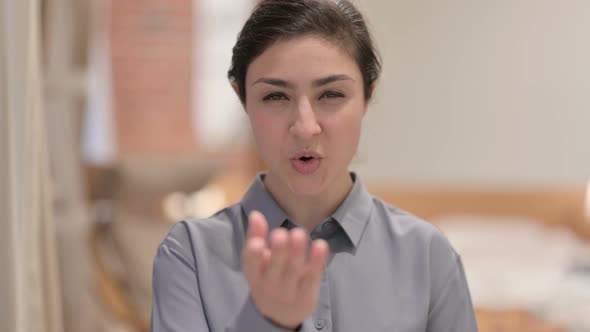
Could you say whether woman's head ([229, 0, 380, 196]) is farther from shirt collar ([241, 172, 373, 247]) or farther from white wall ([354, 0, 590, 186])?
white wall ([354, 0, 590, 186])

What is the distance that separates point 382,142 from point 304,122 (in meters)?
2.99

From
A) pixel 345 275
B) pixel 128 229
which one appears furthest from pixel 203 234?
pixel 128 229

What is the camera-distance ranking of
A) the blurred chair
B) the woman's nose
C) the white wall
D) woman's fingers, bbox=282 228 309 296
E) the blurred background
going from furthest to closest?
the white wall
the blurred chair
the blurred background
the woman's nose
woman's fingers, bbox=282 228 309 296

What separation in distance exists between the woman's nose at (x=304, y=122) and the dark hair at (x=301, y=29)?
0.29 ft

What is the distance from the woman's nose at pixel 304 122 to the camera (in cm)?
86

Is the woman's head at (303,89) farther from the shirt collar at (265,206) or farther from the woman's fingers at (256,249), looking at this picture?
the woman's fingers at (256,249)

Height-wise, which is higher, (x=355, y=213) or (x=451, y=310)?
(x=355, y=213)

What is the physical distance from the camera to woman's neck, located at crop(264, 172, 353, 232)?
3.18 feet

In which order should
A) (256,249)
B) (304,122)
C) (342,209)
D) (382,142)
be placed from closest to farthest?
(256,249), (304,122), (342,209), (382,142)

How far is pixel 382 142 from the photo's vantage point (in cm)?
382

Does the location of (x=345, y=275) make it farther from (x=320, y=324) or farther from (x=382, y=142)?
(x=382, y=142)

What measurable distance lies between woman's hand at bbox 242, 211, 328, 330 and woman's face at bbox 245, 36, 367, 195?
193 millimetres

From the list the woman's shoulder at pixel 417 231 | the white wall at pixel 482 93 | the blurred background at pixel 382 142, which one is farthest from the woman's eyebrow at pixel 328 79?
the white wall at pixel 482 93

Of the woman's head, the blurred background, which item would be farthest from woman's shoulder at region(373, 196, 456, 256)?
the blurred background
